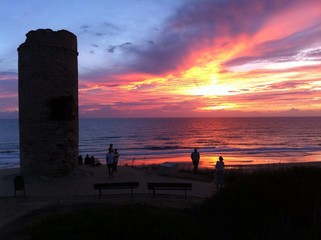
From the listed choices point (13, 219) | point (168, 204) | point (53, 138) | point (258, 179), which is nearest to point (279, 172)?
point (258, 179)

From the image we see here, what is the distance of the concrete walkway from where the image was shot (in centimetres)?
1205

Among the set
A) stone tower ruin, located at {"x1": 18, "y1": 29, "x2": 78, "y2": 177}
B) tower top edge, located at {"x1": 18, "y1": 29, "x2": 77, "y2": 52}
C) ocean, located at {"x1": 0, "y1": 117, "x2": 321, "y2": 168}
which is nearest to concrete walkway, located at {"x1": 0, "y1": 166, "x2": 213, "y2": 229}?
stone tower ruin, located at {"x1": 18, "y1": 29, "x2": 78, "y2": 177}

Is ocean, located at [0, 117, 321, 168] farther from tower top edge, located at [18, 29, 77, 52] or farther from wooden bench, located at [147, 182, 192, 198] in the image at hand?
wooden bench, located at [147, 182, 192, 198]

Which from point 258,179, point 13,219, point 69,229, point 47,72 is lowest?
point 13,219

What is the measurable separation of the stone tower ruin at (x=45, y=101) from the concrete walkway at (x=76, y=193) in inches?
35.6

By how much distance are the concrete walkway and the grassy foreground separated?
3.84 metres

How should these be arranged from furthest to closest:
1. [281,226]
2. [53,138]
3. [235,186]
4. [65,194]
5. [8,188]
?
[53,138], [8,188], [65,194], [235,186], [281,226]

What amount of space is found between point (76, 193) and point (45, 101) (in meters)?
4.91

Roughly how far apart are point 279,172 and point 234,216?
2314 mm

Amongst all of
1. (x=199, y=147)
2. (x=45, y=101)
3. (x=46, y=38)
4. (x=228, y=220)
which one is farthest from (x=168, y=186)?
(x=199, y=147)

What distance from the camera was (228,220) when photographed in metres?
7.32

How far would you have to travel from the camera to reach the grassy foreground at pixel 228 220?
6461 mm

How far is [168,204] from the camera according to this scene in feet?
38.4

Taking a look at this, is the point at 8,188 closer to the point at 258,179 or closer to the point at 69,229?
the point at 69,229
